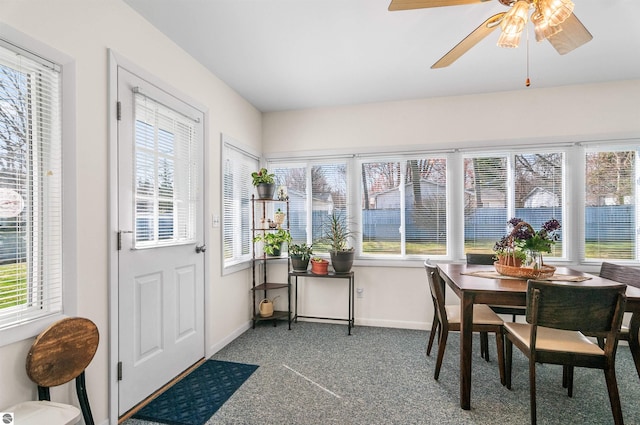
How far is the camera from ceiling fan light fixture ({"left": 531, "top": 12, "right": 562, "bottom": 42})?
→ 165cm

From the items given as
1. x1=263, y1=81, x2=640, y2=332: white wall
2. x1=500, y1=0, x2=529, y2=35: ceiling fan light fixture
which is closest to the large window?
x1=263, y1=81, x2=640, y2=332: white wall

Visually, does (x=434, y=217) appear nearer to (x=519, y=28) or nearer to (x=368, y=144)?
(x=368, y=144)

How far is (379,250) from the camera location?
3898mm

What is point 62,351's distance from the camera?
154 centimetres

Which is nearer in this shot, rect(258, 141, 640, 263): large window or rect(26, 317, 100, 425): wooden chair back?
rect(26, 317, 100, 425): wooden chair back

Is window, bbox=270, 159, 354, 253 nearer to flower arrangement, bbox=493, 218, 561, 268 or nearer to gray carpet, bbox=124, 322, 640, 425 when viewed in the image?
gray carpet, bbox=124, 322, 640, 425

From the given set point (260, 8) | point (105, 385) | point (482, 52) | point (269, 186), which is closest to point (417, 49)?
point (482, 52)

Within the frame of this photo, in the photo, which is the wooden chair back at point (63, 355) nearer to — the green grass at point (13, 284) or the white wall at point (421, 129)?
the green grass at point (13, 284)

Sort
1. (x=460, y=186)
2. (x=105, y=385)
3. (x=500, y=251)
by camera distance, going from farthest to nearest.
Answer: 1. (x=460, y=186)
2. (x=500, y=251)
3. (x=105, y=385)

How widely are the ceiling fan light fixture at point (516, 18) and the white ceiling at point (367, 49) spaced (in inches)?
19.0

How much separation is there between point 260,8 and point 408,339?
3.22 m

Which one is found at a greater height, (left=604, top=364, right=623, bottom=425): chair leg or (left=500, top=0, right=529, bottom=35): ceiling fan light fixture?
(left=500, top=0, right=529, bottom=35): ceiling fan light fixture

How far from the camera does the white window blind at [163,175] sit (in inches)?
87.0

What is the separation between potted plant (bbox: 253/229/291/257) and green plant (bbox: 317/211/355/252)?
Result: 1.62 ft
